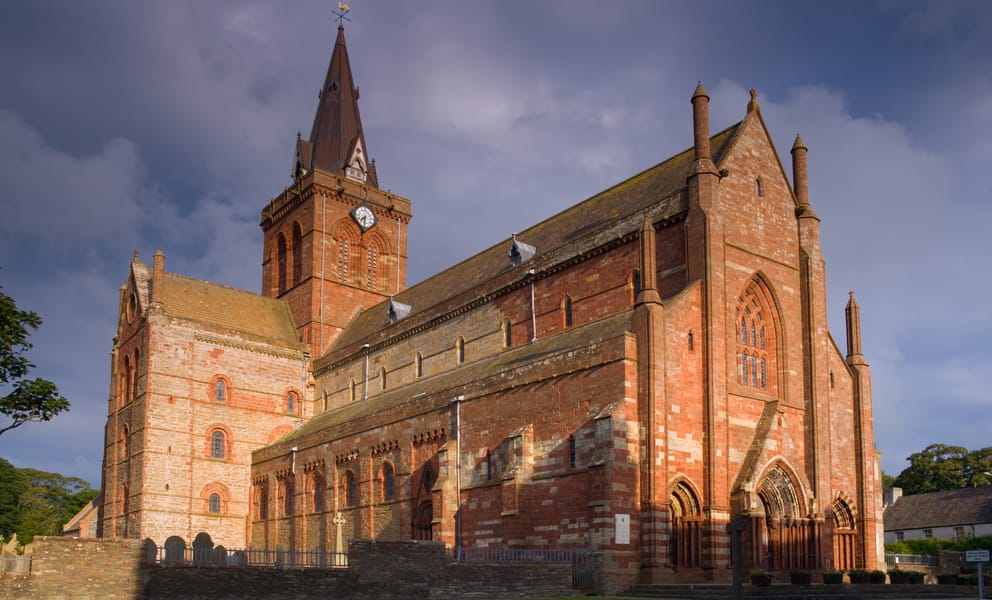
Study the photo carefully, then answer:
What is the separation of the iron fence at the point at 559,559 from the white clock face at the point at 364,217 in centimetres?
3518

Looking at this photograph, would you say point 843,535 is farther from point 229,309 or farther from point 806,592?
point 229,309

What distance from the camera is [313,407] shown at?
58.1 m

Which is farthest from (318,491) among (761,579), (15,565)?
(15,565)

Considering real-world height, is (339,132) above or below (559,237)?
above

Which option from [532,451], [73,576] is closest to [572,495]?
[532,451]

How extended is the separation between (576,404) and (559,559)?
5.25m

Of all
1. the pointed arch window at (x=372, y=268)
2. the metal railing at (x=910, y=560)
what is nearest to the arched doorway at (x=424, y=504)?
the metal railing at (x=910, y=560)

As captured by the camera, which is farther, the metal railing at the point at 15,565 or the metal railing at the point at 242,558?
the metal railing at the point at 242,558

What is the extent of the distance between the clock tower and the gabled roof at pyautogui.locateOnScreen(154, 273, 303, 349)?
1.28 m

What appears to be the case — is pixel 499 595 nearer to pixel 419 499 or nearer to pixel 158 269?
pixel 419 499

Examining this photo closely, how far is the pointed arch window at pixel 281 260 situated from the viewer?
6494cm

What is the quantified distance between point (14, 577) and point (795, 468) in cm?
2449

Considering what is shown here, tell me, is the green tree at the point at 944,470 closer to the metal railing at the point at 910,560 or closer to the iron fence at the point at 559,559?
the metal railing at the point at 910,560

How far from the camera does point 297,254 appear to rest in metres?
64.1
